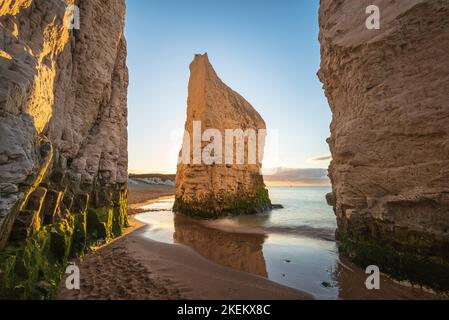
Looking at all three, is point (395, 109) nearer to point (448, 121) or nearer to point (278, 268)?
point (448, 121)

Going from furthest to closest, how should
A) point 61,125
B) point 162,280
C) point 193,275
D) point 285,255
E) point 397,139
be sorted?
point 285,255 < point 61,125 < point 193,275 < point 397,139 < point 162,280

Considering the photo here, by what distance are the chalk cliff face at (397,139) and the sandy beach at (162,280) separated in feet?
8.48

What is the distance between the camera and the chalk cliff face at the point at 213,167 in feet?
55.0

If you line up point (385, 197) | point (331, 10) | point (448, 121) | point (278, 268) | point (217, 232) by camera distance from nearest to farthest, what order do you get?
point (448, 121), point (385, 197), point (278, 268), point (331, 10), point (217, 232)

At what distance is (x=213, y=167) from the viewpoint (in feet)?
55.3

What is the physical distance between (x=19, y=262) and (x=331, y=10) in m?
10.6

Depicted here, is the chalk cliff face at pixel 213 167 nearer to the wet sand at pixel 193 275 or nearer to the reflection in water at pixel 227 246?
the reflection in water at pixel 227 246

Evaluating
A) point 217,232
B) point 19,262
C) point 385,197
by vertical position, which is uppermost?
point 385,197

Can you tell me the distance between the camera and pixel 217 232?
12273 mm

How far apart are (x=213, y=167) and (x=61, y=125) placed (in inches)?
418

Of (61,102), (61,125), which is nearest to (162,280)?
(61,125)

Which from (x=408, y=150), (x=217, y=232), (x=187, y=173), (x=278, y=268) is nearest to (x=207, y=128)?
(x=187, y=173)

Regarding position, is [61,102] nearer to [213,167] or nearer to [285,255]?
[285,255]
